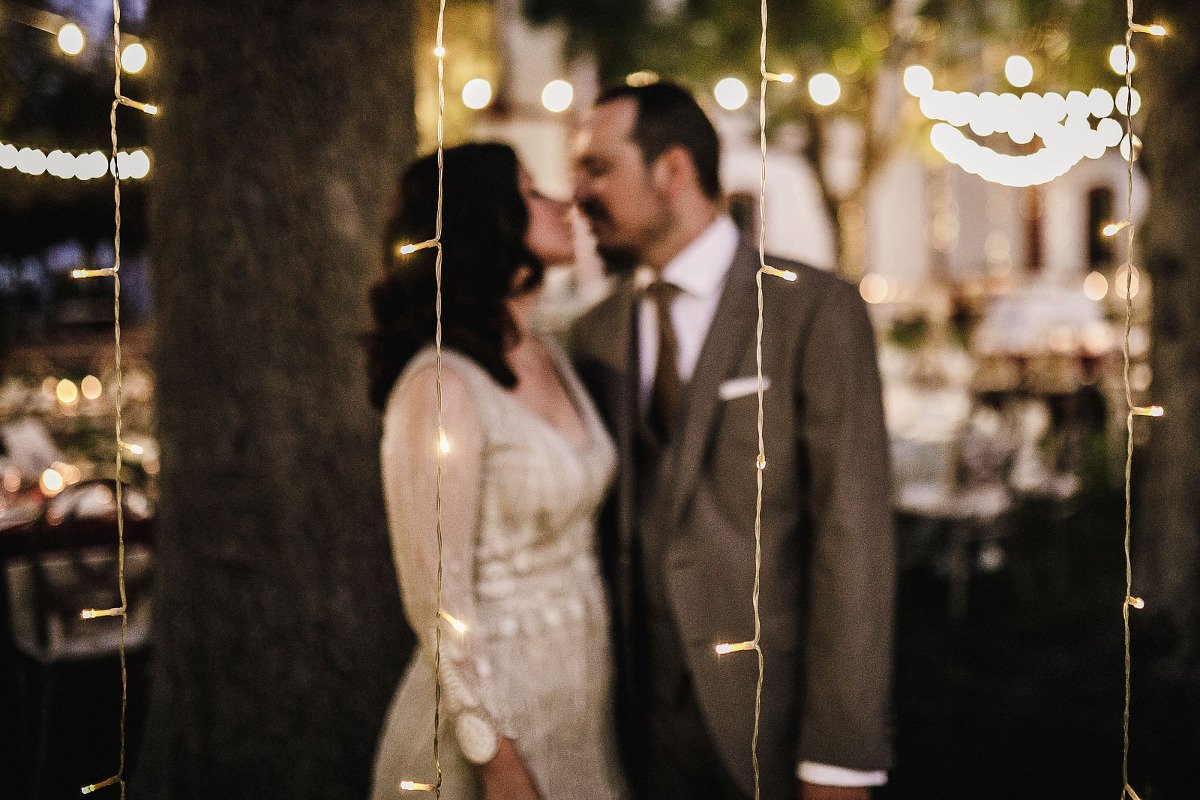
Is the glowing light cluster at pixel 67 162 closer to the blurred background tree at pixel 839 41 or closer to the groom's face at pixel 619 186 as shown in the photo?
the blurred background tree at pixel 839 41

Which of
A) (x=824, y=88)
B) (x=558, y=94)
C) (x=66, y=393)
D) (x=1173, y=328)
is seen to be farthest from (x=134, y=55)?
(x=1173, y=328)

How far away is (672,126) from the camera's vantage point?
1937 mm

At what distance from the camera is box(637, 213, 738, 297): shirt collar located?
6.27ft

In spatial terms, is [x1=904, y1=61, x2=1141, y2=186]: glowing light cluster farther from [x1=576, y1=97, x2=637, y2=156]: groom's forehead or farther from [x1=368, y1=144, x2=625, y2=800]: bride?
[x1=368, y1=144, x2=625, y2=800]: bride

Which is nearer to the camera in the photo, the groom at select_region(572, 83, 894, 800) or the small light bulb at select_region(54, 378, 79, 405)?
the groom at select_region(572, 83, 894, 800)

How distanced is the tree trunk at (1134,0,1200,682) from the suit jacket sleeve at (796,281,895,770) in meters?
2.66

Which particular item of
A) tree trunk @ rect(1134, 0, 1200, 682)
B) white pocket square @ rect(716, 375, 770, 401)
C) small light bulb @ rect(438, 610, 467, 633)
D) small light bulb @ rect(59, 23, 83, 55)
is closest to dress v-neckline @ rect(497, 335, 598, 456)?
white pocket square @ rect(716, 375, 770, 401)

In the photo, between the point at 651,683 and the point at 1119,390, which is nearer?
the point at 651,683

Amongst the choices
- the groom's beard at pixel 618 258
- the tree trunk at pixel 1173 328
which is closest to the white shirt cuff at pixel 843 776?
the groom's beard at pixel 618 258

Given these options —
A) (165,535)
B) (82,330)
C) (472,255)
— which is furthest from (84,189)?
(472,255)

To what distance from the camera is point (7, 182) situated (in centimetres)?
1027

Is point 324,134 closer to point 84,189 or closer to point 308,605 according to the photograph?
point 308,605

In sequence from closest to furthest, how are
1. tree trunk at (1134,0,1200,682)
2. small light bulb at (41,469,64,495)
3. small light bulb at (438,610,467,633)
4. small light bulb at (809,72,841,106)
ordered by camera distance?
small light bulb at (438,610,467,633)
tree trunk at (1134,0,1200,682)
small light bulb at (41,469,64,495)
small light bulb at (809,72,841,106)

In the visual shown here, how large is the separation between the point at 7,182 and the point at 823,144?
8830mm
